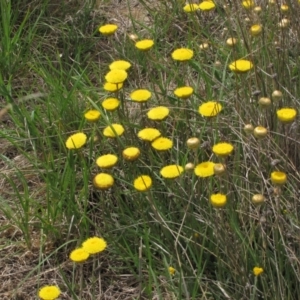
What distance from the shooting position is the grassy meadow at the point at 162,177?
166 centimetres

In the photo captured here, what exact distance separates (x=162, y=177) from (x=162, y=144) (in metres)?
0.22

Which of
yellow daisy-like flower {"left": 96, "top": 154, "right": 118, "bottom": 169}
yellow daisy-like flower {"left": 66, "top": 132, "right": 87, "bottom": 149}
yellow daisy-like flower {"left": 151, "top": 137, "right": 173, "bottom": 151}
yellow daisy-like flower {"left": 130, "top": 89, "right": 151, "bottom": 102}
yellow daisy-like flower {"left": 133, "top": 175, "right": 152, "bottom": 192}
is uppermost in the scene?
yellow daisy-like flower {"left": 130, "top": 89, "right": 151, "bottom": 102}

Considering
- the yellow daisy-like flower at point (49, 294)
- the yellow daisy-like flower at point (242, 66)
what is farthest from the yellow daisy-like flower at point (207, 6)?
the yellow daisy-like flower at point (49, 294)

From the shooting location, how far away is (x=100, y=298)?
1870 mm

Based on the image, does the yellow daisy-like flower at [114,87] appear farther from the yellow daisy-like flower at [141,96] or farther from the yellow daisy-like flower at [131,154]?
the yellow daisy-like flower at [131,154]

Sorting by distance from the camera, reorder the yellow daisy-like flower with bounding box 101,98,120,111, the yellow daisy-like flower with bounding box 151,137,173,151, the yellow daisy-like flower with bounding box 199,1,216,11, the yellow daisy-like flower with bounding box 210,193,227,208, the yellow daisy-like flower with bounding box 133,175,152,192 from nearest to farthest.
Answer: the yellow daisy-like flower with bounding box 210,193,227,208 → the yellow daisy-like flower with bounding box 133,175,152,192 → the yellow daisy-like flower with bounding box 151,137,173,151 → the yellow daisy-like flower with bounding box 101,98,120,111 → the yellow daisy-like flower with bounding box 199,1,216,11

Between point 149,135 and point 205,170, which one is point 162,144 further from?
point 205,170

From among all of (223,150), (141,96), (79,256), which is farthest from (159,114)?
(79,256)

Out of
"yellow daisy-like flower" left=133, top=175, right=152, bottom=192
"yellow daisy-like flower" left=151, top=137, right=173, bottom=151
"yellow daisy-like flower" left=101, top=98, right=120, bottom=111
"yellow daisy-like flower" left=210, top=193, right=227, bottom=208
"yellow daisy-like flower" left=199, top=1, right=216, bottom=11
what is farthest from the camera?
"yellow daisy-like flower" left=199, top=1, right=216, bottom=11

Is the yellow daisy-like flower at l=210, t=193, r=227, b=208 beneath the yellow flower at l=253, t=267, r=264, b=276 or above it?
above

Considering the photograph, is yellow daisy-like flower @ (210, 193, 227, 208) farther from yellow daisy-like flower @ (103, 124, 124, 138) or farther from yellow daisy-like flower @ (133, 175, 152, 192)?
yellow daisy-like flower @ (103, 124, 124, 138)

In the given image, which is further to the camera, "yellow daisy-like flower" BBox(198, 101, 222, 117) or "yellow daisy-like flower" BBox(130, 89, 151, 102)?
"yellow daisy-like flower" BBox(130, 89, 151, 102)

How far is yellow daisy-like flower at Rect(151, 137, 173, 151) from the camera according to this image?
1.76 m

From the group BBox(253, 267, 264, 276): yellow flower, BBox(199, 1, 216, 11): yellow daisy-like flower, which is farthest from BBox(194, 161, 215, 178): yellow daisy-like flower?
BBox(199, 1, 216, 11): yellow daisy-like flower
